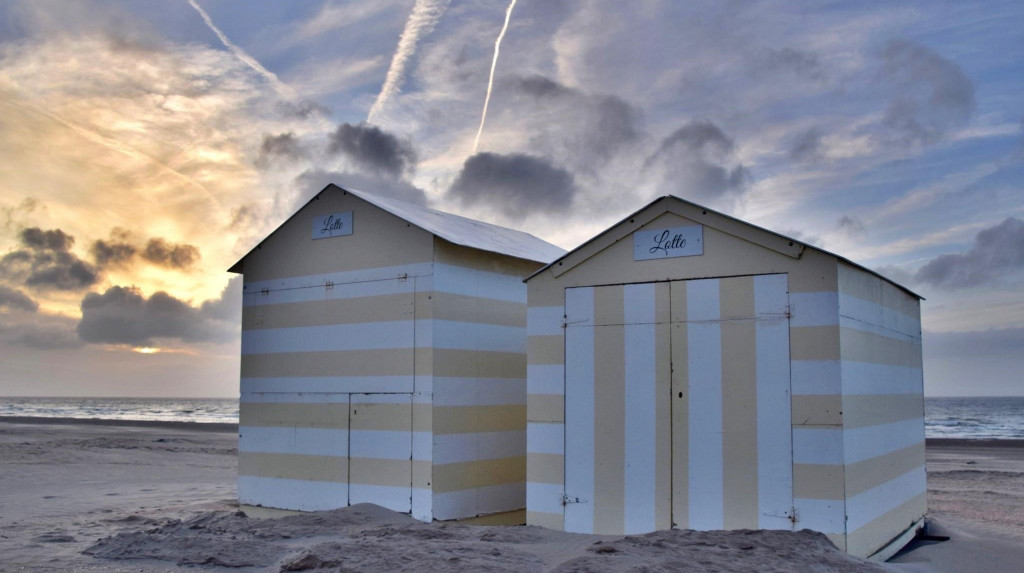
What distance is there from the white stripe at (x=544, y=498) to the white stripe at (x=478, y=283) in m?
2.45

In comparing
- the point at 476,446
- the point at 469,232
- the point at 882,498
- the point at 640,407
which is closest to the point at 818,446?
the point at 882,498

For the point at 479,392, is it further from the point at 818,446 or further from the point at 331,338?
the point at 818,446

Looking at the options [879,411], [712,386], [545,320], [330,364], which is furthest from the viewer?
[330,364]

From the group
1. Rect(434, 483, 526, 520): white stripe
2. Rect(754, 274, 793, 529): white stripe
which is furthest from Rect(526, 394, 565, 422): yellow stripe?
Rect(754, 274, 793, 529): white stripe

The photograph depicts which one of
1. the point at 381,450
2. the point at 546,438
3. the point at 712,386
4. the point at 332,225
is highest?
the point at 332,225

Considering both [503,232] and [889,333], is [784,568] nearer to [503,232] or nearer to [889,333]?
[889,333]

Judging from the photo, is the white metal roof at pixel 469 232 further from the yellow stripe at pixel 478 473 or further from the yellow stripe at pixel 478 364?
the yellow stripe at pixel 478 473

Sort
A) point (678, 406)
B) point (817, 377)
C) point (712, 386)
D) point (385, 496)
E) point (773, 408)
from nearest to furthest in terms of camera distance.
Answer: point (817, 377) < point (773, 408) < point (712, 386) < point (678, 406) < point (385, 496)

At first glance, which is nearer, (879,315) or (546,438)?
(879,315)

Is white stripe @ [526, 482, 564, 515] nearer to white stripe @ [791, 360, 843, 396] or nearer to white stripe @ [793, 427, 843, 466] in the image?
white stripe @ [793, 427, 843, 466]

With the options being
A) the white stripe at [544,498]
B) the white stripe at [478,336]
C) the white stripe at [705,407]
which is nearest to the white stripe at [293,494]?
the white stripe at [478,336]

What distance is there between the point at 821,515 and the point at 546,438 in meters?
2.76

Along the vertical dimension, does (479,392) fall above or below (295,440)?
above

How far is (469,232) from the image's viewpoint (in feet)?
36.8
